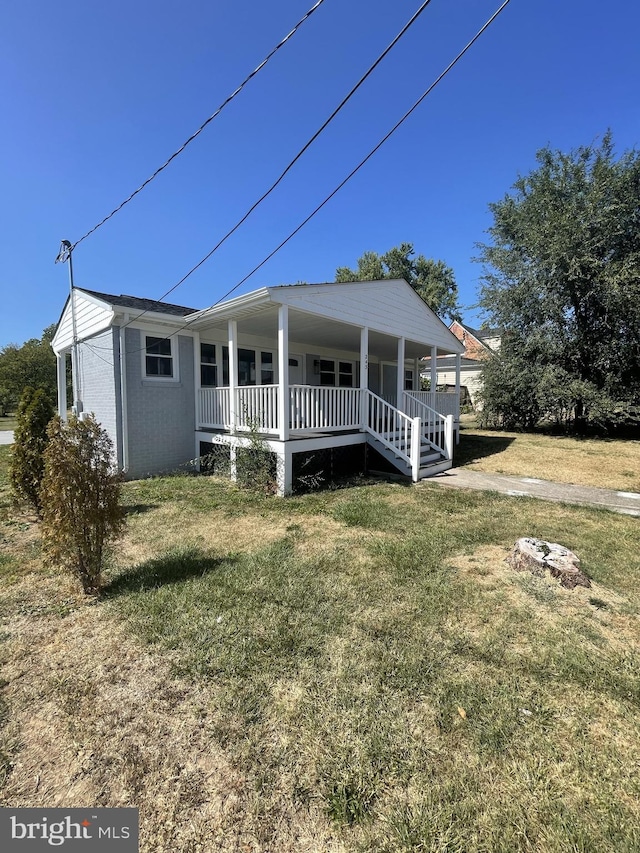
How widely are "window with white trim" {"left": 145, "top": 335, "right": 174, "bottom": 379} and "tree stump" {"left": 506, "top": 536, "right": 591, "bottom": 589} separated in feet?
25.8

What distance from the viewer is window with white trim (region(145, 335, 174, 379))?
841 cm

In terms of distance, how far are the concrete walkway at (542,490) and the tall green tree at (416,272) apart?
87.7ft

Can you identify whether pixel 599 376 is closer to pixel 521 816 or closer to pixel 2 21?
pixel 521 816

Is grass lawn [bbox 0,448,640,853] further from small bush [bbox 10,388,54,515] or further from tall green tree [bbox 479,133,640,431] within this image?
tall green tree [bbox 479,133,640,431]

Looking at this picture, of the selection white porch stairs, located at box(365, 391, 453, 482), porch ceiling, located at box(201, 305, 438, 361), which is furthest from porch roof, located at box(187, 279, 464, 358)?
white porch stairs, located at box(365, 391, 453, 482)

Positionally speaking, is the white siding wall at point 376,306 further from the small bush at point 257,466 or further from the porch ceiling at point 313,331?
the small bush at point 257,466

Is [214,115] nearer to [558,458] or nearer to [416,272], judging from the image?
[558,458]

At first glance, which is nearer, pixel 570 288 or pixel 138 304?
pixel 138 304

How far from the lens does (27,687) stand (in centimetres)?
230

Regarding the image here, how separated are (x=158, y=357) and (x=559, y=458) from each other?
11.0 m

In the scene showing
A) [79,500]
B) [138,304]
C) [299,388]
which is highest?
[138,304]

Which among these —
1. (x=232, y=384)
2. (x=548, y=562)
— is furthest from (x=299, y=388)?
(x=548, y=562)

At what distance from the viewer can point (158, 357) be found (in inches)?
338

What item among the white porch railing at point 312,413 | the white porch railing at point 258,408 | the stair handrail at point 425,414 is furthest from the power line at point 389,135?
the stair handrail at point 425,414
